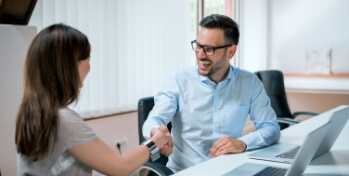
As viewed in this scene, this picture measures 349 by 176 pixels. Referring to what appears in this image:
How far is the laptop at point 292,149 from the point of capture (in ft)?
5.31

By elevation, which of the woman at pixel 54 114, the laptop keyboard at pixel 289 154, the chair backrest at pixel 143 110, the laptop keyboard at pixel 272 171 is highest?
the woman at pixel 54 114

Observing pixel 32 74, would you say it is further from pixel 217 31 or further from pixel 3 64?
pixel 217 31

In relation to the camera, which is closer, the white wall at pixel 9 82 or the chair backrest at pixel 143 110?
the chair backrest at pixel 143 110

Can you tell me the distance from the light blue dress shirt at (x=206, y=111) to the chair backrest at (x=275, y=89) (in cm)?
155

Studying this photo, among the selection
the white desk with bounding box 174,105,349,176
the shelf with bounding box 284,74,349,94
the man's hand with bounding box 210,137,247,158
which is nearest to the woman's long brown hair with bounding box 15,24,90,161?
the white desk with bounding box 174,105,349,176

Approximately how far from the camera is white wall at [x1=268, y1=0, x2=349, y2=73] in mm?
5028

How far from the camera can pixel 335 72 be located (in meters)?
4.95

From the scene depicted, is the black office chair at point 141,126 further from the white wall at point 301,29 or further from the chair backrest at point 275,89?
the white wall at point 301,29

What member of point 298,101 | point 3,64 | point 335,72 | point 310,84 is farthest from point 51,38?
point 298,101

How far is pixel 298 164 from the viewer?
1.31 m

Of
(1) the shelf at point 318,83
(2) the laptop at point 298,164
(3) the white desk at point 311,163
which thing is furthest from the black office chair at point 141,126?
(1) the shelf at point 318,83

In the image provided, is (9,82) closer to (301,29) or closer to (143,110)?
(143,110)

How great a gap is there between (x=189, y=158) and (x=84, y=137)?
3.10ft

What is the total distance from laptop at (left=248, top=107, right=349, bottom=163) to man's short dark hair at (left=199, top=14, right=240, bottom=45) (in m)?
0.59
